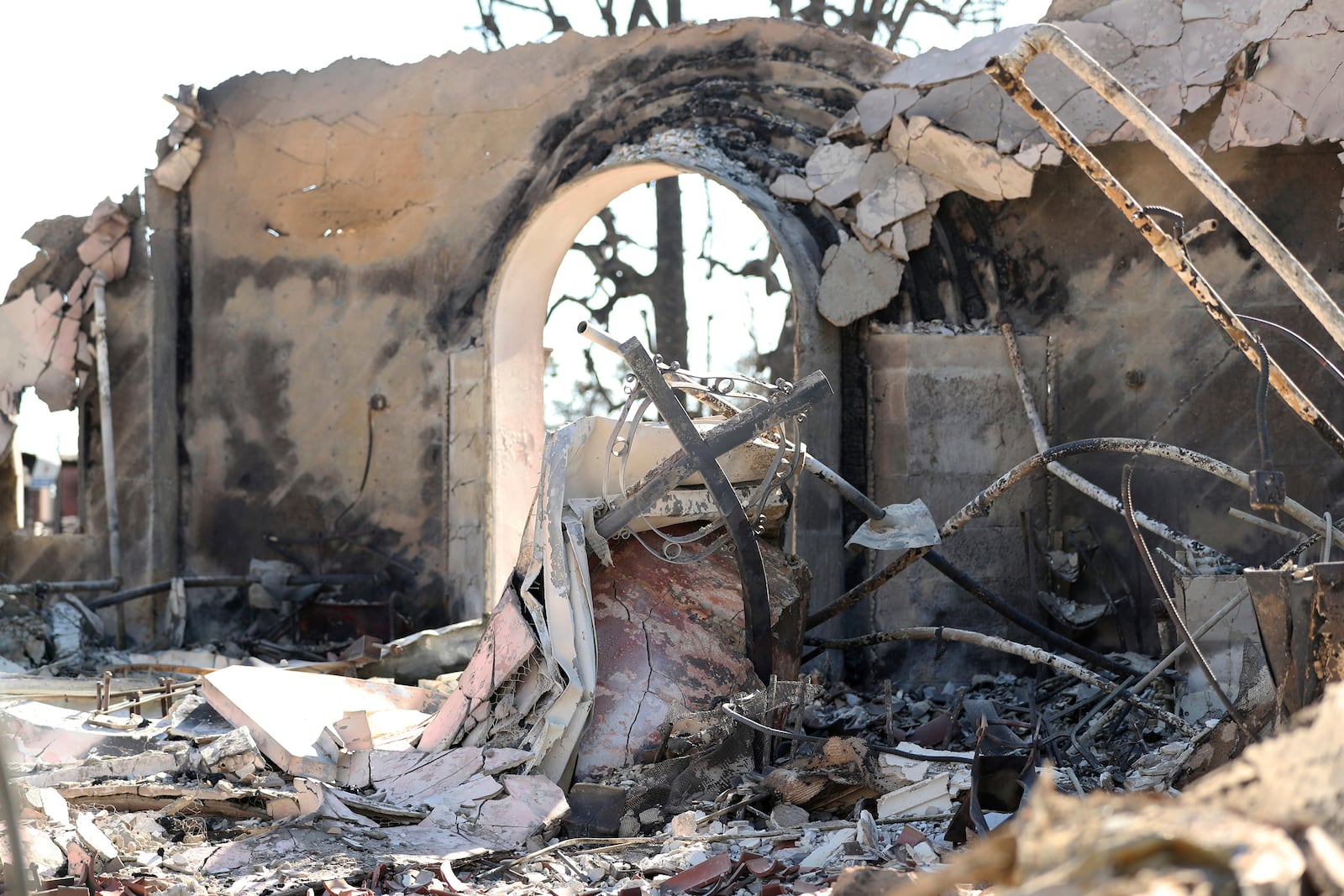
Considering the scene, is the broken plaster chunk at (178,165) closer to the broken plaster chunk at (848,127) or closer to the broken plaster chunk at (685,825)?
the broken plaster chunk at (848,127)

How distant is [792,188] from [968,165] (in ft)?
3.47

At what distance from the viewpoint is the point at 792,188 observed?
24.3 feet

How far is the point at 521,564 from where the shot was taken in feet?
16.2

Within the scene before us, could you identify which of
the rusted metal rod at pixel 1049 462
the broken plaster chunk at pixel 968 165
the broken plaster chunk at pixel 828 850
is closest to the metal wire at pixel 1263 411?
the rusted metal rod at pixel 1049 462

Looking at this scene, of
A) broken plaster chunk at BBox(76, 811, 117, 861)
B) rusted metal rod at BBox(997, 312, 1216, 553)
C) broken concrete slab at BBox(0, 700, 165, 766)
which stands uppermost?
rusted metal rod at BBox(997, 312, 1216, 553)

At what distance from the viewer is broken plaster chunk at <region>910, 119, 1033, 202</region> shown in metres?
6.79

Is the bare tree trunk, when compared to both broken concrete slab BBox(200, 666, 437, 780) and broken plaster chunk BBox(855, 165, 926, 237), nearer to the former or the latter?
broken plaster chunk BBox(855, 165, 926, 237)

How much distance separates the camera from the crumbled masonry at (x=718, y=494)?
381 cm

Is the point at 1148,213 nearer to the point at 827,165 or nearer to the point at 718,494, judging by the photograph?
the point at 718,494

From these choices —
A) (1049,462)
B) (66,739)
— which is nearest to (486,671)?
(66,739)

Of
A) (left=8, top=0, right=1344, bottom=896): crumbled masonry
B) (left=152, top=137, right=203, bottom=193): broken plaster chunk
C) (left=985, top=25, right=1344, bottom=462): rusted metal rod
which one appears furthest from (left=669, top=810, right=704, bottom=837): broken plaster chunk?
(left=152, top=137, right=203, bottom=193): broken plaster chunk

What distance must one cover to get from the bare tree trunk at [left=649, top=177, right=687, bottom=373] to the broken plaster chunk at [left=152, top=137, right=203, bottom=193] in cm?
630

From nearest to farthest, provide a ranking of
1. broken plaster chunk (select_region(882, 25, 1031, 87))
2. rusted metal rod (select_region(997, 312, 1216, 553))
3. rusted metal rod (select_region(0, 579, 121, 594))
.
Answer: rusted metal rod (select_region(997, 312, 1216, 553)) < broken plaster chunk (select_region(882, 25, 1031, 87)) < rusted metal rod (select_region(0, 579, 121, 594))

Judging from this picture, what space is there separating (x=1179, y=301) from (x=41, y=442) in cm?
1555
